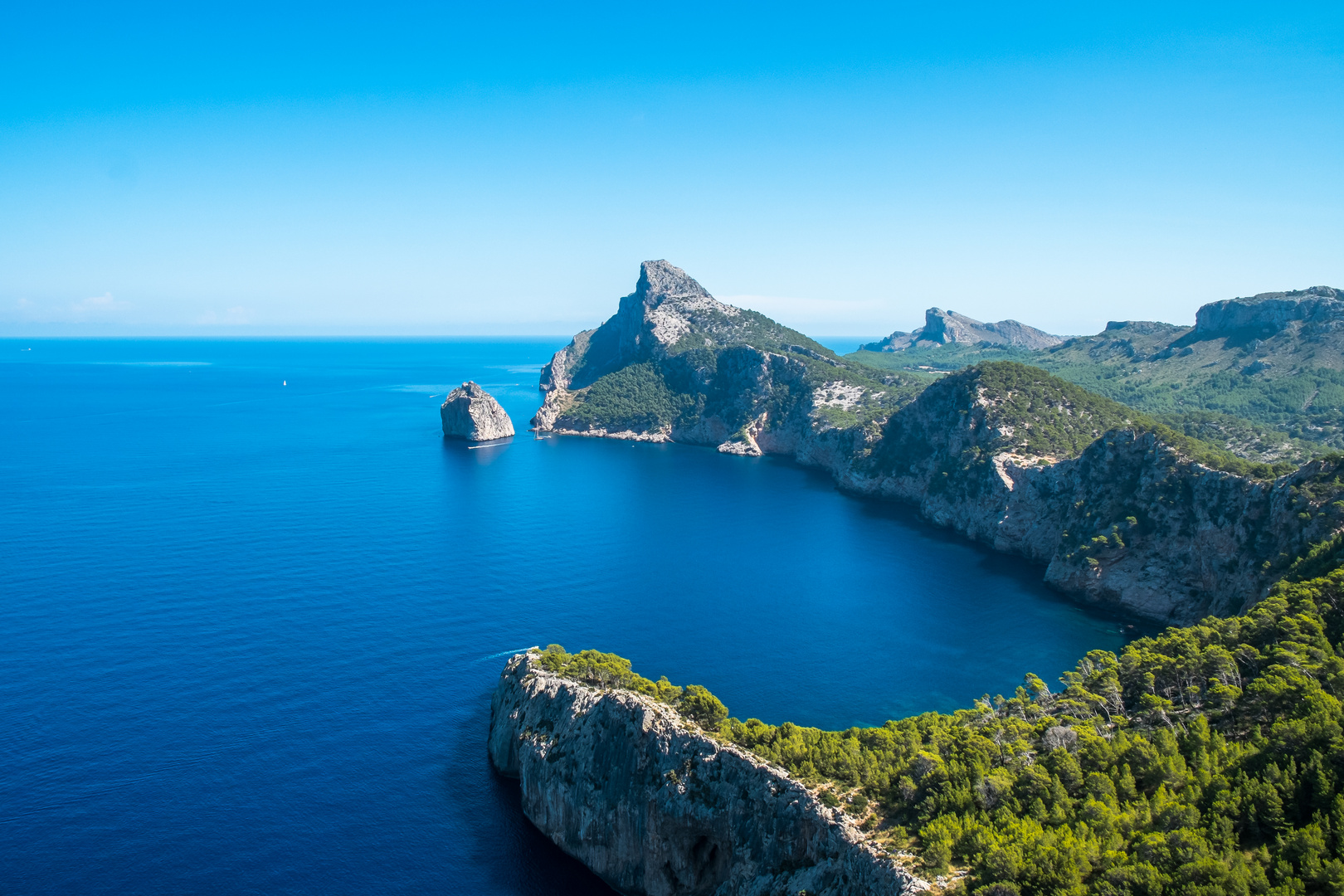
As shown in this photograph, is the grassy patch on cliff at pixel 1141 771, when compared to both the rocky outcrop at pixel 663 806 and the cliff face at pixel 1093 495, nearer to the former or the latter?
the rocky outcrop at pixel 663 806

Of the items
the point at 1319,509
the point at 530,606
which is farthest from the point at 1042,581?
the point at 530,606

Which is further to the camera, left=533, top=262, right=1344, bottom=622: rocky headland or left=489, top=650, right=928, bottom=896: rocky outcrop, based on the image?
left=533, top=262, right=1344, bottom=622: rocky headland

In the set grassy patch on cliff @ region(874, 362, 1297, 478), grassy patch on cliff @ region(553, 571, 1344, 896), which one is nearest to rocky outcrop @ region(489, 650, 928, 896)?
grassy patch on cliff @ region(553, 571, 1344, 896)

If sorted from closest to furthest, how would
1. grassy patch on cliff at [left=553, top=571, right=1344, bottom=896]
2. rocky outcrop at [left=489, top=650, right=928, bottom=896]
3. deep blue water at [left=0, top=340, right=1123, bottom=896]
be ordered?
grassy patch on cliff at [left=553, top=571, right=1344, bottom=896], rocky outcrop at [left=489, top=650, right=928, bottom=896], deep blue water at [left=0, top=340, right=1123, bottom=896]

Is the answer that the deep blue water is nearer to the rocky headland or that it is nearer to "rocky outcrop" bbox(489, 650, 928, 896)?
"rocky outcrop" bbox(489, 650, 928, 896)

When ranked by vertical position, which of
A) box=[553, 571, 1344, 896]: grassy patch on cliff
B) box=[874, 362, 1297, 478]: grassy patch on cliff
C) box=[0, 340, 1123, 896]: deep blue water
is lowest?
box=[0, 340, 1123, 896]: deep blue water

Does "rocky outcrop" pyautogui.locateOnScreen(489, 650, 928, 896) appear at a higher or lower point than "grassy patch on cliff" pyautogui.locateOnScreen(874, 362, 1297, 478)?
lower

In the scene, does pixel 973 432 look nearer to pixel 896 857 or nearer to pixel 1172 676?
pixel 1172 676

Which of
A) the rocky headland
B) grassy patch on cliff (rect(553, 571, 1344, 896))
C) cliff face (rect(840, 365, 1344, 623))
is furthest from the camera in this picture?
the rocky headland
